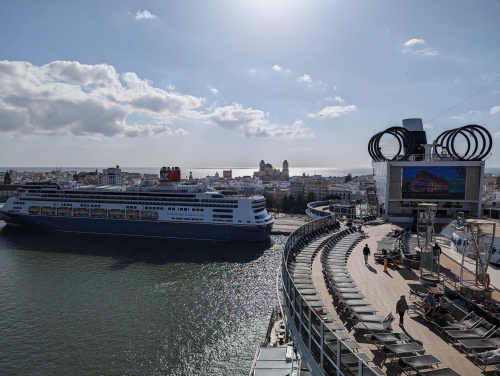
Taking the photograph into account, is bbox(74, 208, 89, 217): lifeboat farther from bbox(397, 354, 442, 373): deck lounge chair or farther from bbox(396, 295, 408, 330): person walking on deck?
bbox(397, 354, 442, 373): deck lounge chair

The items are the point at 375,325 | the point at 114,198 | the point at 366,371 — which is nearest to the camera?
the point at 366,371

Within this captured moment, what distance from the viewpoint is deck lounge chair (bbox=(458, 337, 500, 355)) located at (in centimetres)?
625

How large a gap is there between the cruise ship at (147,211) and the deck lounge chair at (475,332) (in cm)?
3163

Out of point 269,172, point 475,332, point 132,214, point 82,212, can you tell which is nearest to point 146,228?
point 132,214

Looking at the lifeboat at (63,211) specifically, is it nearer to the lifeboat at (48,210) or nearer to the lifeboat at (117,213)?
the lifeboat at (48,210)

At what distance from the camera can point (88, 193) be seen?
1763 inches

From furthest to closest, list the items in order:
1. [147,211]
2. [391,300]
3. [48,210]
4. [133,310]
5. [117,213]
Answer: [48,210], [117,213], [147,211], [133,310], [391,300]

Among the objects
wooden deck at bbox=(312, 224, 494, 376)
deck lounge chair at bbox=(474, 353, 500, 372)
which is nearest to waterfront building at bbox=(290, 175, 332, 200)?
wooden deck at bbox=(312, 224, 494, 376)

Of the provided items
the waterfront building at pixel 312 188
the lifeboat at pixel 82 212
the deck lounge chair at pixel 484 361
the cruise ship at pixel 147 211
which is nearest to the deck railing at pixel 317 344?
the deck lounge chair at pixel 484 361

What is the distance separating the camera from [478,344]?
634 centimetres

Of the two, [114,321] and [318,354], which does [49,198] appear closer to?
[114,321]

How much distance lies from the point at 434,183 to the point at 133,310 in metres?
23.4

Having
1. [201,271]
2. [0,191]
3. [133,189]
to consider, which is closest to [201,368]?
[201,271]

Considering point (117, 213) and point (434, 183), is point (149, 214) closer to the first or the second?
point (117, 213)
